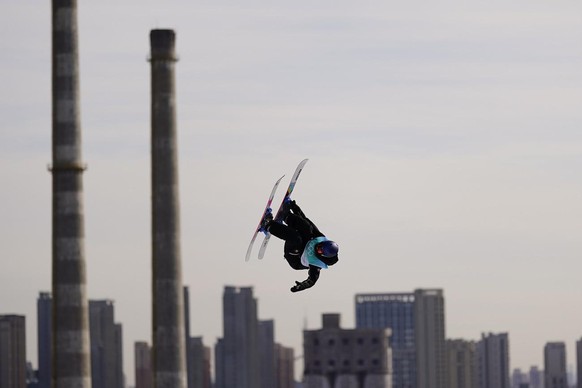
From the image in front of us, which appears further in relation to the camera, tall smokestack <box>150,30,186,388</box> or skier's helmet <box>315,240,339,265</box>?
tall smokestack <box>150,30,186,388</box>

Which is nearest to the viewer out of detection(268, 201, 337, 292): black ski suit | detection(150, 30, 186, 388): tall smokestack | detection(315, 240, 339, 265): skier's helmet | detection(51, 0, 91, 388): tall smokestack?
detection(315, 240, 339, 265): skier's helmet

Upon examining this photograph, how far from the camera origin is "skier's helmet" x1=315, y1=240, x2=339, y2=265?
136ft

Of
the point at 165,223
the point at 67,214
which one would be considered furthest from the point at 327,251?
the point at 165,223

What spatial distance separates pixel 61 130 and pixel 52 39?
598cm

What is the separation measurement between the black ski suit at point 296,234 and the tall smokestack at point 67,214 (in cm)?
8864

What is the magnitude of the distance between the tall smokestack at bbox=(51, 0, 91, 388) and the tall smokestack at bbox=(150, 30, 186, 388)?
857cm

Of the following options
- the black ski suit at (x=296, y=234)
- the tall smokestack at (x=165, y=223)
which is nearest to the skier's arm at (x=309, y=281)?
the black ski suit at (x=296, y=234)

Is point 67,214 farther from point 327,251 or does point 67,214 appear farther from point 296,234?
point 327,251

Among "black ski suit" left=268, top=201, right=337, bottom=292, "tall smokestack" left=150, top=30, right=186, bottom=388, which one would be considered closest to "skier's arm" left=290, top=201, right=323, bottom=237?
"black ski suit" left=268, top=201, right=337, bottom=292

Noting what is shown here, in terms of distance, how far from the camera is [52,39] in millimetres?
131875

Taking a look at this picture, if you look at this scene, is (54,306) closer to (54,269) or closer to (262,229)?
(54,269)

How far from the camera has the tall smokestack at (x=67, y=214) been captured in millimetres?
130750

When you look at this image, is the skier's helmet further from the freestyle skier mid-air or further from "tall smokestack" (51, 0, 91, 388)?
"tall smokestack" (51, 0, 91, 388)

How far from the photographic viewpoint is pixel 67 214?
132250 mm
